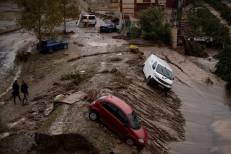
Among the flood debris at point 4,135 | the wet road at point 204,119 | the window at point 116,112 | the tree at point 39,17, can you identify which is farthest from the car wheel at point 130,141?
the tree at point 39,17

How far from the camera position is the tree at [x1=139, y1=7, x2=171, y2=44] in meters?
51.4

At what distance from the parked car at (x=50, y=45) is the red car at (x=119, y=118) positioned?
2147cm

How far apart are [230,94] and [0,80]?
62.4ft

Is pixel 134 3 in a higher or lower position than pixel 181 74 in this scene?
higher

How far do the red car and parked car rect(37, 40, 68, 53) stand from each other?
2147 centimetres

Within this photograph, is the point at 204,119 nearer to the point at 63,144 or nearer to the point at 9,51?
the point at 63,144

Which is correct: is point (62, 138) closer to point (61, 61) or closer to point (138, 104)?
point (138, 104)

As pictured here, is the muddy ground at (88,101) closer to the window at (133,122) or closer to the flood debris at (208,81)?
the window at (133,122)

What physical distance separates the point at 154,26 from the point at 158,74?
55.2 ft

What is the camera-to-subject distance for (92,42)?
4972cm

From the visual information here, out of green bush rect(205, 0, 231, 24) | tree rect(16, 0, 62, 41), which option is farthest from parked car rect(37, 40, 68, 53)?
green bush rect(205, 0, 231, 24)

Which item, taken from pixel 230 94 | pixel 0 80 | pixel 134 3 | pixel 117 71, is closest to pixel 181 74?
pixel 230 94

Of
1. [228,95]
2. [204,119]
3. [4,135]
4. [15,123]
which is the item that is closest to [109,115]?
[4,135]

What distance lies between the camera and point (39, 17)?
46.2 m
